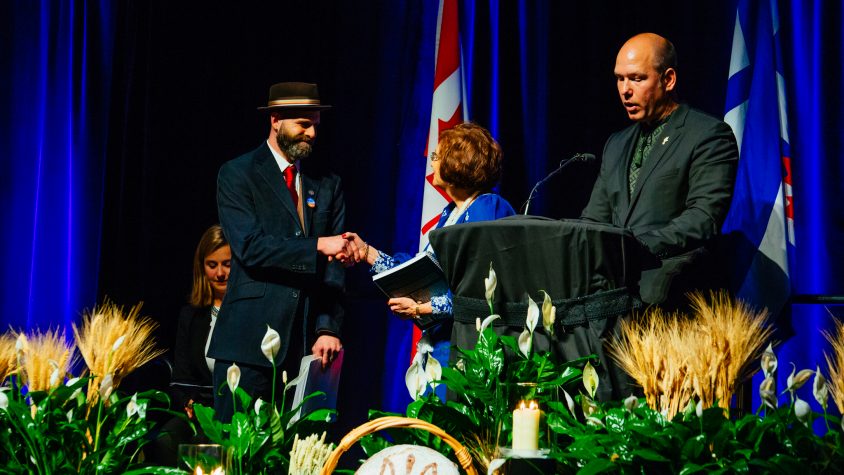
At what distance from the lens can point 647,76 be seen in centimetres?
310

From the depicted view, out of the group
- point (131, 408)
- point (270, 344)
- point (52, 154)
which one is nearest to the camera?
point (270, 344)

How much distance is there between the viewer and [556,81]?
4430mm

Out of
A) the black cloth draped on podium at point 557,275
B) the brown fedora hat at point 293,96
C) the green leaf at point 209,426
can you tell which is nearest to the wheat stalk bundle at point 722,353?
the black cloth draped on podium at point 557,275

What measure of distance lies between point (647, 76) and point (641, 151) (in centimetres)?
24

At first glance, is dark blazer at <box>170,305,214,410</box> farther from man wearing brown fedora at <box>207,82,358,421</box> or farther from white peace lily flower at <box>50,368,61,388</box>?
white peace lily flower at <box>50,368,61,388</box>

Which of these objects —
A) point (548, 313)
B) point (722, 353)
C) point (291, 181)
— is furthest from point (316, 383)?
point (722, 353)

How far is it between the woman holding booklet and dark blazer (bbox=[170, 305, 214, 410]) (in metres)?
0.98

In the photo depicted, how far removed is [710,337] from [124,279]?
117 inches

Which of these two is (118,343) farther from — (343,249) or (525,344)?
(343,249)

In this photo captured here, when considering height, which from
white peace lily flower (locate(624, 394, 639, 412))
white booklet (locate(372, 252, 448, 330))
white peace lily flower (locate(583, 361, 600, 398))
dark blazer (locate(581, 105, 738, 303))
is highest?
dark blazer (locate(581, 105, 738, 303))

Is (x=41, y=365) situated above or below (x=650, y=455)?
above

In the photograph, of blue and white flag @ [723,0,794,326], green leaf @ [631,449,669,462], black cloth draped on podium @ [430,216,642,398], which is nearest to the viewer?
green leaf @ [631,449,669,462]

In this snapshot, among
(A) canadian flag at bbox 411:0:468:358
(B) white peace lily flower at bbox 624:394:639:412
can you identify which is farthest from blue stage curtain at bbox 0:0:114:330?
(B) white peace lily flower at bbox 624:394:639:412

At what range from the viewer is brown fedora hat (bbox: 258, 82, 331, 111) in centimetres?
357
